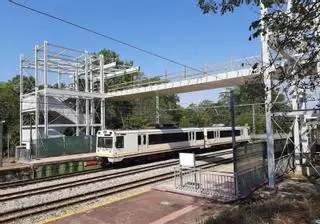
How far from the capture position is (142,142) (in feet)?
80.7

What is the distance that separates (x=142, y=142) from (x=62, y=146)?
8.48 m

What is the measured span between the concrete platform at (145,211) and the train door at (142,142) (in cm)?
1131

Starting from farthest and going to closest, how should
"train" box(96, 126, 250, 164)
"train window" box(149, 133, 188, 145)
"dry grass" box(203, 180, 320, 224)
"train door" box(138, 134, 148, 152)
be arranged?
"train window" box(149, 133, 188, 145)
"train door" box(138, 134, 148, 152)
"train" box(96, 126, 250, 164)
"dry grass" box(203, 180, 320, 224)

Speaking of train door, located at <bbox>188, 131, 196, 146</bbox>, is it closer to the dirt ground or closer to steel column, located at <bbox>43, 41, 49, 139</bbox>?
steel column, located at <bbox>43, 41, 49, 139</bbox>

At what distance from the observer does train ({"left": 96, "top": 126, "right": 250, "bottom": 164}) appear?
2303 cm

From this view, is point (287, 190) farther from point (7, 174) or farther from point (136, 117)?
point (136, 117)

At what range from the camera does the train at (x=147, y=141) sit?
2303 centimetres

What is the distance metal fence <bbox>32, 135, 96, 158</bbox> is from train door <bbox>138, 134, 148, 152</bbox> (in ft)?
27.2

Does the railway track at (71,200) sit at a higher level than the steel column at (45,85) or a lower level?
lower

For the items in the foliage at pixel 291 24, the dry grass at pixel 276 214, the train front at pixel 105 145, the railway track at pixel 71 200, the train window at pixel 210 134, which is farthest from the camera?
the train window at pixel 210 134

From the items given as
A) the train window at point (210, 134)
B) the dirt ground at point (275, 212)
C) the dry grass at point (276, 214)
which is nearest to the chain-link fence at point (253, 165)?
the dirt ground at point (275, 212)

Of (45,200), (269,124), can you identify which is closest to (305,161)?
(269,124)

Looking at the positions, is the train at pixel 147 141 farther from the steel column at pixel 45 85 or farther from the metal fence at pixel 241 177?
the steel column at pixel 45 85

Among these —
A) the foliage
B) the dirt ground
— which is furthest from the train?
the foliage
